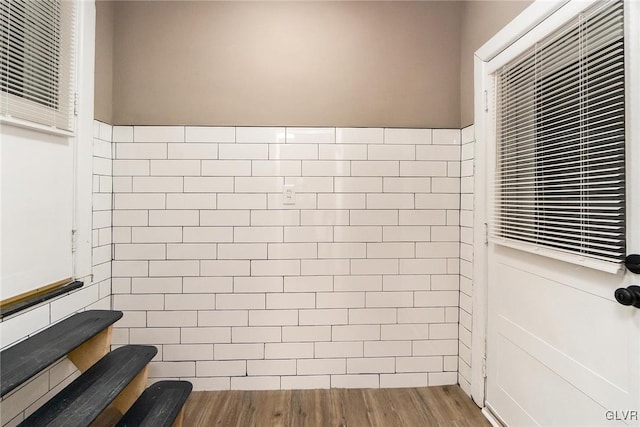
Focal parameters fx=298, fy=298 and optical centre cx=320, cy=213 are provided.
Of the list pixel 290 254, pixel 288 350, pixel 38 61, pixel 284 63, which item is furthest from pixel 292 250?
pixel 38 61

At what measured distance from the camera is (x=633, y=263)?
0.94 metres

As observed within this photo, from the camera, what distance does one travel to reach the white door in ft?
3.22

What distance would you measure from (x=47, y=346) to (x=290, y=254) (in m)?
1.19

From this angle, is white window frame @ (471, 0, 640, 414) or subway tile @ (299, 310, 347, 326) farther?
subway tile @ (299, 310, 347, 326)

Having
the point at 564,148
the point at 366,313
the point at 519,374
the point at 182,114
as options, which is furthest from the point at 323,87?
the point at 519,374

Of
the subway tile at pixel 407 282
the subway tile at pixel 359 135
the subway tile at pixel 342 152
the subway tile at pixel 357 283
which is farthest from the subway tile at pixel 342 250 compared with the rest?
the subway tile at pixel 359 135

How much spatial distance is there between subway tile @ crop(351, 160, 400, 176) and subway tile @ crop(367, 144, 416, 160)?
0.03m

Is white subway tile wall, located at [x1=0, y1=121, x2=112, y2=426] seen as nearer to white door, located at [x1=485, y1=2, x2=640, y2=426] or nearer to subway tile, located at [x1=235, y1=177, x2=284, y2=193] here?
subway tile, located at [x1=235, y1=177, x2=284, y2=193]

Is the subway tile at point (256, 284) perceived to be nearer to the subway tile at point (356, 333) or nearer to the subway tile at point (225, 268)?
the subway tile at point (225, 268)

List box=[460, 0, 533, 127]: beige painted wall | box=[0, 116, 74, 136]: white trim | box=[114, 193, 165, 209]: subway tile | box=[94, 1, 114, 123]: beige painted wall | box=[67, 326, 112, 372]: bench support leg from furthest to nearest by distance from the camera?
1. box=[114, 193, 165, 209]: subway tile
2. box=[94, 1, 114, 123]: beige painted wall
3. box=[460, 0, 533, 127]: beige painted wall
4. box=[67, 326, 112, 372]: bench support leg
5. box=[0, 116, 74, 136]: white trim

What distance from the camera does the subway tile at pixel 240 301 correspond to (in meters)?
1.89

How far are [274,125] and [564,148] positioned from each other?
148cm

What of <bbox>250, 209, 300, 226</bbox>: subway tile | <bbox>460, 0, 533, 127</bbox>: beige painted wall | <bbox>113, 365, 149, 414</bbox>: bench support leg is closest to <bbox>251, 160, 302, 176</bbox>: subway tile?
<bbox>250, 209, 300, 226</bbox>: subway tile

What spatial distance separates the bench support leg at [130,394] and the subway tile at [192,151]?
1.21m
